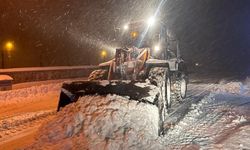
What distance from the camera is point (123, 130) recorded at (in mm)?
5992

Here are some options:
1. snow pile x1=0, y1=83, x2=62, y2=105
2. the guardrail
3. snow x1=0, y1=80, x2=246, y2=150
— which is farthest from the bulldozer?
the guardrail

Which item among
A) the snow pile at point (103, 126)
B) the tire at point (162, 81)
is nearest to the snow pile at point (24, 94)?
the tire at point (162, 81)

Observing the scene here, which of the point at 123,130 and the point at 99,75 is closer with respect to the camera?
the point at 123,130

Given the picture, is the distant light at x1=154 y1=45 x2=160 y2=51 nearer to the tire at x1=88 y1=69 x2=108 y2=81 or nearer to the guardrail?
the tire at x1=88 y1=69 x2=108 y2=81

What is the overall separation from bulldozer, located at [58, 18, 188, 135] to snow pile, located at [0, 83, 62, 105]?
546 cm

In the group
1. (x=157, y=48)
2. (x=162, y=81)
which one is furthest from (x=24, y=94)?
(x=162, y=81)

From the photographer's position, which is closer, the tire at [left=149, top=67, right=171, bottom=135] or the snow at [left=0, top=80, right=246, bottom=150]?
the snow at [left=0, top=80, right=246, bottom=150]

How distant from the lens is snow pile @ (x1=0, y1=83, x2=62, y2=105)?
524 inches

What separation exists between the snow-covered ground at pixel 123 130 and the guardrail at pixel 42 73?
567 inches

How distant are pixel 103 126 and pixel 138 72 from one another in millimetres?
3699

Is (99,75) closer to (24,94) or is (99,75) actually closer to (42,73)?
(24,94)

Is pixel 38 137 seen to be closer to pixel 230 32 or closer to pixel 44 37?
pixel 44 37

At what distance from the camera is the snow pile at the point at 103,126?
5.69 metres

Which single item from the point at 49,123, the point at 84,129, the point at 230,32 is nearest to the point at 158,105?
the point at 84,129
